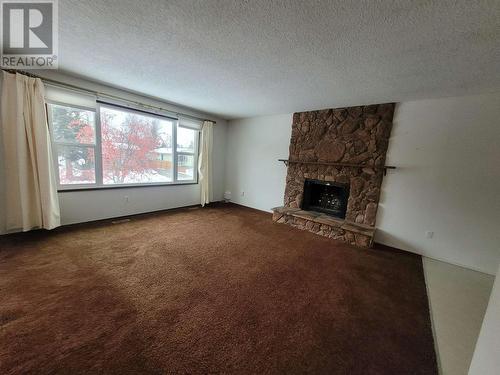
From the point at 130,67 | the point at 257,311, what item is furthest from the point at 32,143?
the point at 257,311

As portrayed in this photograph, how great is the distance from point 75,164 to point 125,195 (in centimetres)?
87

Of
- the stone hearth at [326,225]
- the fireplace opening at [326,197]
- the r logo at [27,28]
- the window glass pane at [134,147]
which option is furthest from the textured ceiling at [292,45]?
the stone hearth at [326,225]

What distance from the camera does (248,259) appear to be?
2.42 m

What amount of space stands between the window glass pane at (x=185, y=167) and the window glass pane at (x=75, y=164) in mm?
1588

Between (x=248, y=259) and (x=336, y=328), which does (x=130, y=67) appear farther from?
(x=336, y=328)

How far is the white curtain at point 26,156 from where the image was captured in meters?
2.38

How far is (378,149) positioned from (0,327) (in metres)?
4.56

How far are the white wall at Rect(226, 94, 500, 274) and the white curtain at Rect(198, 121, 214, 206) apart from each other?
3.66 meters

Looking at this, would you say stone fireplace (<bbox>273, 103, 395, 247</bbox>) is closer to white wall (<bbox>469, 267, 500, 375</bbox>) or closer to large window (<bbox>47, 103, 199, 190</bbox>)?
white wall (<bbox>469, 267, 500, 375</bbox>)

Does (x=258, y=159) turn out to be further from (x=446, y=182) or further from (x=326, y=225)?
(x=446, y=182)

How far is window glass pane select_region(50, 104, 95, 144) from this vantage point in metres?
2.79

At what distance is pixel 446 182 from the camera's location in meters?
2.67

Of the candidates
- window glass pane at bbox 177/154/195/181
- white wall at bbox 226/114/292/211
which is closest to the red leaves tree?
window glass pane at bbox 177/154/195/181

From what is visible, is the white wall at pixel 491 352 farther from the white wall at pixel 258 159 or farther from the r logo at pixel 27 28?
the white wall at pixel 258 159
